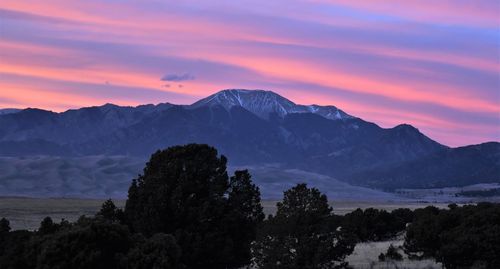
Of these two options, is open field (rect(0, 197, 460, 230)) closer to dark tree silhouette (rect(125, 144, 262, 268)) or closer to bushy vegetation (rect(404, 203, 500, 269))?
dark tree silhouette (rect(125, 144, 262, 268))

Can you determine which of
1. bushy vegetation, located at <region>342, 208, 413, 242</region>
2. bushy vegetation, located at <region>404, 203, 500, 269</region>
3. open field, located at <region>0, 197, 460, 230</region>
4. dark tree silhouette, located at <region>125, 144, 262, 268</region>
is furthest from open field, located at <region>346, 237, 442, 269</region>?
open field, located at <region>0, 197, 460, 230</region>

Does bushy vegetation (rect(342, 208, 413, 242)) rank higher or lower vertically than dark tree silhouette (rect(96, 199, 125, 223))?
lower

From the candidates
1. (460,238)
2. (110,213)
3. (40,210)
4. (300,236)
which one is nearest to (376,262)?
(460,238)

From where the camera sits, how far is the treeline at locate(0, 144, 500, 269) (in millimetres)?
18922

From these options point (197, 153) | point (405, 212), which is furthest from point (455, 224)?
point (405, 212)

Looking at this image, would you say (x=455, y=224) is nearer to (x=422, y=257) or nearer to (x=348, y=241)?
(x=422, y=257)

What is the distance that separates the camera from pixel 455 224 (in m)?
28.2

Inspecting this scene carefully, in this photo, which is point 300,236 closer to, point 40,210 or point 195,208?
point 195,208

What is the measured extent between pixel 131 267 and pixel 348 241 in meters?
8.35

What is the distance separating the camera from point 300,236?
2342 cm

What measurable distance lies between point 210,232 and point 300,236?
601 cm

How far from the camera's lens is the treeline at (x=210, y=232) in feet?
62.1

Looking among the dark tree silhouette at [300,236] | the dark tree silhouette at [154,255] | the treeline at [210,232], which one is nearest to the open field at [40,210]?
the treeline at [210,232]

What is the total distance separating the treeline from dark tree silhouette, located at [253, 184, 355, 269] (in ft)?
0.11
